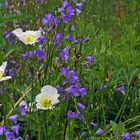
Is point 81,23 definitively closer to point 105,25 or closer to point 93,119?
point 105,25

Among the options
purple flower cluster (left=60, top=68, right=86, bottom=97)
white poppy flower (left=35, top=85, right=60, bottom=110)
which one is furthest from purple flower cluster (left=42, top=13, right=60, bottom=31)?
white poppy flower (left=35, top=85, right=60, bottom=110)

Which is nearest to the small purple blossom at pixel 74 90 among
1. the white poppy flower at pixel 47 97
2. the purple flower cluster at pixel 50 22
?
the white poppy flower at pixel 47 97

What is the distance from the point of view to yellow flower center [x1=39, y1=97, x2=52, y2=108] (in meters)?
1.79

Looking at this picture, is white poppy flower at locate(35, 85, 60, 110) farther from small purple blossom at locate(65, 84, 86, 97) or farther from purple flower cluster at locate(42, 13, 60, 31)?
purple flower cluster at locate(42, 13, 60, 31)

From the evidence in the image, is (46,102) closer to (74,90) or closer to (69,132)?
(74,90)

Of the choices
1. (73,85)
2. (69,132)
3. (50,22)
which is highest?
(50,22)

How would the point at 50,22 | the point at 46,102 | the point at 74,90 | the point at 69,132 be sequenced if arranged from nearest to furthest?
1. the point at 46,102
2. the point at 74,90
3. the point at 69,132
4. the point at 50,22

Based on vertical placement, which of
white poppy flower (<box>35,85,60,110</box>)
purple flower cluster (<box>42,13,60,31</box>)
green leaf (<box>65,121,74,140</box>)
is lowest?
green leaf (<box>65,121,74,140</box>)

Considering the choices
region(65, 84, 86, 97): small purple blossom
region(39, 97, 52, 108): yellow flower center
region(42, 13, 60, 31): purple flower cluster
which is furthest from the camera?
region(42, 13, 60, 31): purple flower cluster

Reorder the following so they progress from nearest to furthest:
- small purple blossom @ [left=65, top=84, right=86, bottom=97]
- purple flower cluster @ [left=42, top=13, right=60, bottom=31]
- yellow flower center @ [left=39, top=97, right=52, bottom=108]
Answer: yellow flower center @ [left=39, top=97, right=52, bottom=108] → small purple blossom @ [left=65, top=84, right=86, bottom=97] → purple flower cluster @ [left=42, top=13, right=60, bottom=31]

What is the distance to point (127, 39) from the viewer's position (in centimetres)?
384

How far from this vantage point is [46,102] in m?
1.80

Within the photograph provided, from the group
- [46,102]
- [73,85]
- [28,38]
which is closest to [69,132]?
[73,85]

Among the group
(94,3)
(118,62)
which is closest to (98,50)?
(118,62)
